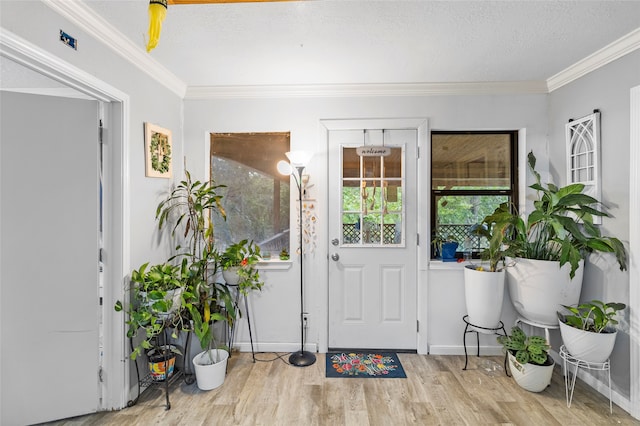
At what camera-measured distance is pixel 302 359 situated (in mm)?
2805

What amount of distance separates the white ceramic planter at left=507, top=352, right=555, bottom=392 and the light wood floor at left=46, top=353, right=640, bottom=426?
5 centimetres

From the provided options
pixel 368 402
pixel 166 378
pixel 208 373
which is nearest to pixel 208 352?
pixel 208 373

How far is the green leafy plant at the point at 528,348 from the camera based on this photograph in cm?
235

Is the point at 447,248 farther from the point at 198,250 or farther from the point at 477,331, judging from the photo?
the point at 198,250

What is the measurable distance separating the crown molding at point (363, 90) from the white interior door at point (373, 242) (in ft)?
1.14

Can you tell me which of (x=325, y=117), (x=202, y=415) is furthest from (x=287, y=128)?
(x=202, y=415)

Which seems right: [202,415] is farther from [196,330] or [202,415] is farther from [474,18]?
[474,18]

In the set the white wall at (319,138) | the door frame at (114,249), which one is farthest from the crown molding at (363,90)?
the door frame at (114,249)

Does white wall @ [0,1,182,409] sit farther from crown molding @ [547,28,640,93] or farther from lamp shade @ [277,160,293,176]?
crown molding @ [547,28,640,93]

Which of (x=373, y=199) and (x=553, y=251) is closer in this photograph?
(x=553, y=251)

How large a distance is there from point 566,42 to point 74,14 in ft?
9.98

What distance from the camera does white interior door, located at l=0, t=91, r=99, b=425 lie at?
1925 mm

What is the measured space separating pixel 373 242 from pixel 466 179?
106cm

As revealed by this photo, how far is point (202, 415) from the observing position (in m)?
2.10
